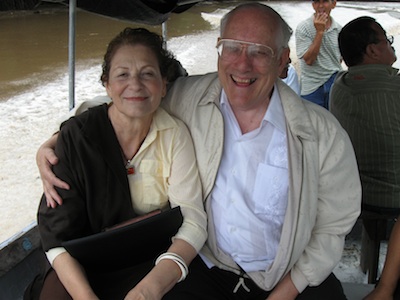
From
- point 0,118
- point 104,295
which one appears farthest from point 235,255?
point 0,118

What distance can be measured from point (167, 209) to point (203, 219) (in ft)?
0.52

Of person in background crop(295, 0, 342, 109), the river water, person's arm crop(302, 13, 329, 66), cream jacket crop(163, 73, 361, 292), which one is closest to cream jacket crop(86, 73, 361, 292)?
cream jacket crop(163, 73, 361, 292)

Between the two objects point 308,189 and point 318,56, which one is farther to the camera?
point 318,56

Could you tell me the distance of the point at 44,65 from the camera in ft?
37.8

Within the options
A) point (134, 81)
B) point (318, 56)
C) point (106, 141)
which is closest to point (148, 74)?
point (134, 81)

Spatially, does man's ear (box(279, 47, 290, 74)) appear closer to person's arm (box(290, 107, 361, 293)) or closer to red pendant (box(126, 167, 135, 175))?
person's arm (box(290, 107, 361, 293))

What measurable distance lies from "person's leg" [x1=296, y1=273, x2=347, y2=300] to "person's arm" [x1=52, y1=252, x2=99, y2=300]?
2.71 ft

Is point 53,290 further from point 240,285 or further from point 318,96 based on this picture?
point 318,96

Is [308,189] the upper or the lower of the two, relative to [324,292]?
upper

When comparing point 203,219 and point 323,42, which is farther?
point 323,42

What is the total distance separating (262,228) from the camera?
1820 millimetres

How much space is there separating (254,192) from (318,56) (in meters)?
3.29

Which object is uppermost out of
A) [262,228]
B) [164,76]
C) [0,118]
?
[164,76]

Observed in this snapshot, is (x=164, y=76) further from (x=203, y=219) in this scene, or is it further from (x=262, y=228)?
(x=262, y=228)
